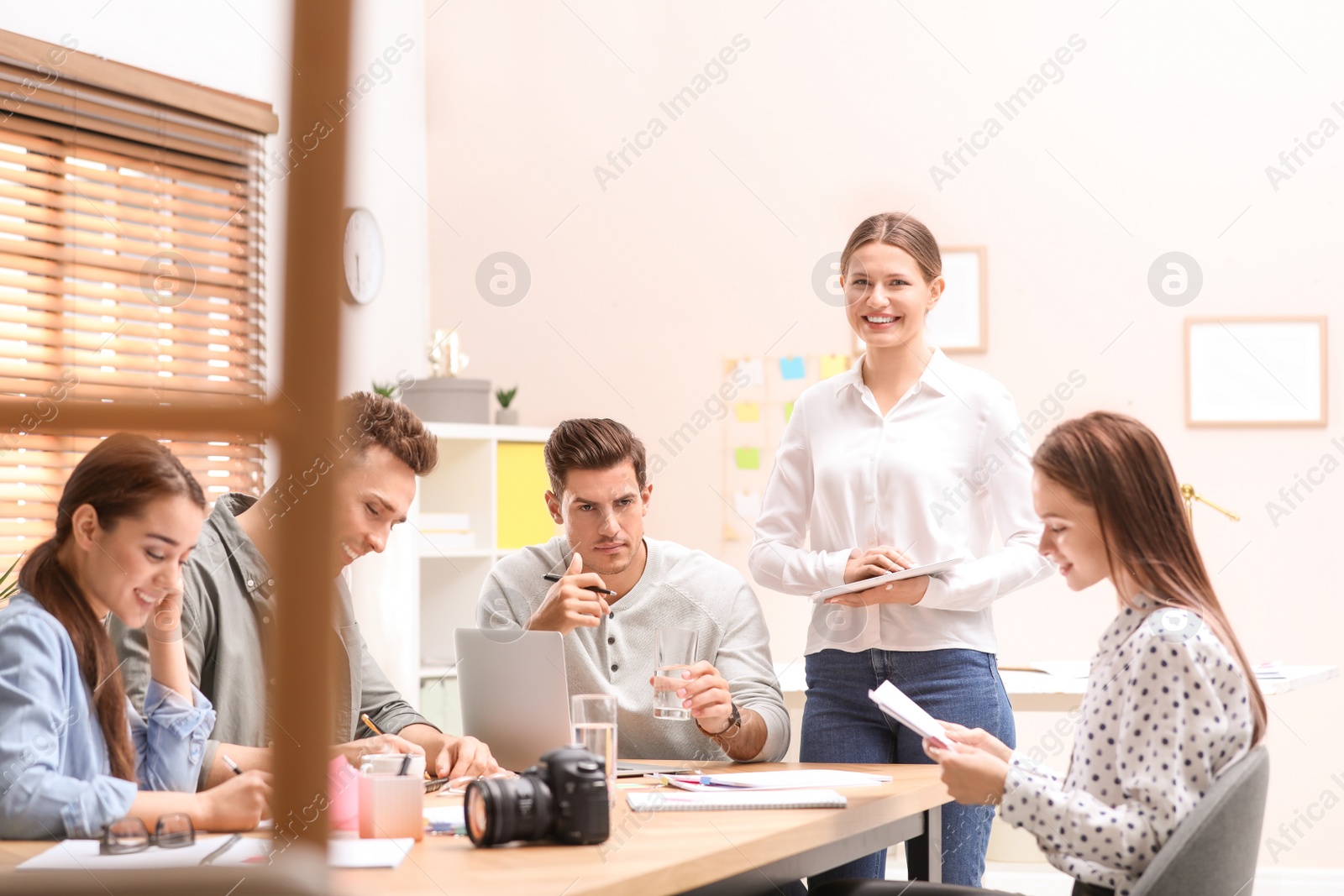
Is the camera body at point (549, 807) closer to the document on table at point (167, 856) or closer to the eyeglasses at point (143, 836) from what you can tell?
the document on table at point (167, 856)

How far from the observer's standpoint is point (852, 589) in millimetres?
→ 1982

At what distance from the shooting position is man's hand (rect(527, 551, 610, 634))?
78.6 inches

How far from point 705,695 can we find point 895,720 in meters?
0.36

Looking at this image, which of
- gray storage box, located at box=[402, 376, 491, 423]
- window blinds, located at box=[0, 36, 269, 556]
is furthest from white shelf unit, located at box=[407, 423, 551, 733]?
window blinds, located at box=[0, 36, 269, 556]

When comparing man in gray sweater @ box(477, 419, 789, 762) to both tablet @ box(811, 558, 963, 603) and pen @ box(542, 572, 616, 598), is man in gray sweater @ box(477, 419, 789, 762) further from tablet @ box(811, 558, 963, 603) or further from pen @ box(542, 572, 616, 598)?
tablet @ box(811, 558, 963, 603)

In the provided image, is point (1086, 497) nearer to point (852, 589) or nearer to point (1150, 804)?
point (1150, 804)

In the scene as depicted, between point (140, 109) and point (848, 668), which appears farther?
point (140, 109)

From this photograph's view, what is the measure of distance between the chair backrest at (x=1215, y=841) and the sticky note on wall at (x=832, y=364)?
2.86m

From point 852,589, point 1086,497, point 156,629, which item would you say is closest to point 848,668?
point 852,589

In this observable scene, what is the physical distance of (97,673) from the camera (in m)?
1.36

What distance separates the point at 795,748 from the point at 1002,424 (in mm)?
1718

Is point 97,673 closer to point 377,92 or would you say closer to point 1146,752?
point 1146,752

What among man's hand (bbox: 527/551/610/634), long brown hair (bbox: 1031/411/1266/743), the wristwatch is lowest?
the wristwatch

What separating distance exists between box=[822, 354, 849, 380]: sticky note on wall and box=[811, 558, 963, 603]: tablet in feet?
7.01
